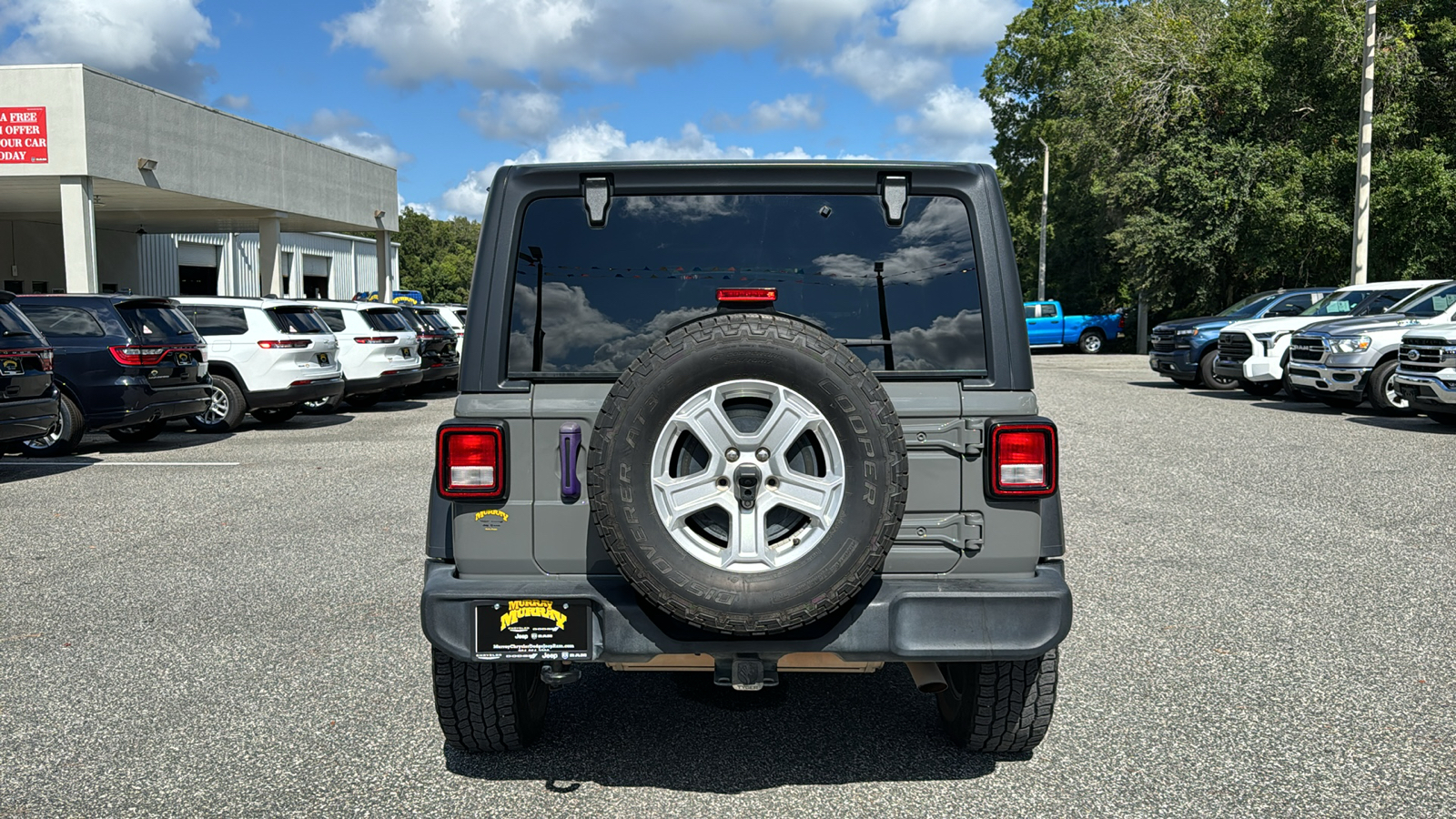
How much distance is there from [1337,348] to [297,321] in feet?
46.7

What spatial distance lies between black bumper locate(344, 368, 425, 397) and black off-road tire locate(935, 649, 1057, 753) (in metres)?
15.1

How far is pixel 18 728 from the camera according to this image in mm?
4500

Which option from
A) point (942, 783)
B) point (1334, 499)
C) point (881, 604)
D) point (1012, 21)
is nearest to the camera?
point (881, 604)

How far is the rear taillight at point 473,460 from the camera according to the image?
356cm

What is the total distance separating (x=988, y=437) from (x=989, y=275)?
1.68 ft

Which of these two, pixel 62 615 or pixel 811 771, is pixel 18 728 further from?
pixel 811 771

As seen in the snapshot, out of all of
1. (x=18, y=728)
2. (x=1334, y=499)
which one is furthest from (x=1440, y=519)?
(x=18, y=728)

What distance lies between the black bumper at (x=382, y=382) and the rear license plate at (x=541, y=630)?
15.0m

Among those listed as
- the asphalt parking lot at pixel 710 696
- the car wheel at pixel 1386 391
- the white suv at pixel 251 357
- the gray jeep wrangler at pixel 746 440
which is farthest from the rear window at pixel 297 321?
the car wheel at pixel 1386 391

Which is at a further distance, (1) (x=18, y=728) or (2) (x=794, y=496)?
(1) (x=18, y=728)

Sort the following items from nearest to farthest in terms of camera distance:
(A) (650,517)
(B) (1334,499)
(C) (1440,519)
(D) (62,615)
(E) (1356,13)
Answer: (A) (650,517) → (D) (62,615) → (C) (1440,519) → (B) (1334,499) → (E) (1356,13)

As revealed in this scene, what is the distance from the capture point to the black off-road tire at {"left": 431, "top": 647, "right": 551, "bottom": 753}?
3.93m

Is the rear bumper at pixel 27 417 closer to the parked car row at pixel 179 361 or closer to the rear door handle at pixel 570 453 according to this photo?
the parked car row at pixel 179 361

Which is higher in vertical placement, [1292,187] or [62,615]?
[1292,187]
